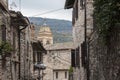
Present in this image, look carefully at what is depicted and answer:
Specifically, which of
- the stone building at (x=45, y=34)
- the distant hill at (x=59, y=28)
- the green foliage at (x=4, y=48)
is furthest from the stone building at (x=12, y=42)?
the distant hill at (x=59, y=28)

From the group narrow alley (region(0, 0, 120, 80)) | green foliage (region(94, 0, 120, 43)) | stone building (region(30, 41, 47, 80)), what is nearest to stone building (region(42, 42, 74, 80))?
stone building (region(30, 41, 47, 80))

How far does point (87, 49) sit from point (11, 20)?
573cm

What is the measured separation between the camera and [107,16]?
11.7 m

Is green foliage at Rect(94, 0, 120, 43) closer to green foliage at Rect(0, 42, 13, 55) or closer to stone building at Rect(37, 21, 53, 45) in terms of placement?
green foliage at Rect(0, 42, 13, 55)

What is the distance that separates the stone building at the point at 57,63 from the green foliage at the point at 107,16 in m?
51.3

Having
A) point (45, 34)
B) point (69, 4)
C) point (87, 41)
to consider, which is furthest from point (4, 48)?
point (45, 34)

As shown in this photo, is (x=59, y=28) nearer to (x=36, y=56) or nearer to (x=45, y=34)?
(x=45, y=34)

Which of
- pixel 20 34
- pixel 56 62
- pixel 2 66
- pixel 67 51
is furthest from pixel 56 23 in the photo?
pixel 2 66

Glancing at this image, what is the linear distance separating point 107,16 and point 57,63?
5962 centimetres

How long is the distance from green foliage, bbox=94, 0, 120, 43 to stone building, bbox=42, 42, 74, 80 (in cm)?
5131

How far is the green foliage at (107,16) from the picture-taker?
11.5 metres

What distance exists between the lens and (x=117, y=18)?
11508mm

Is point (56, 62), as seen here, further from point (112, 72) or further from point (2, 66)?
point (112, 72)

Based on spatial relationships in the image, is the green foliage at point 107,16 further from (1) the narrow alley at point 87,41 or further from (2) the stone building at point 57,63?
(2) the stone building at point 57,63
